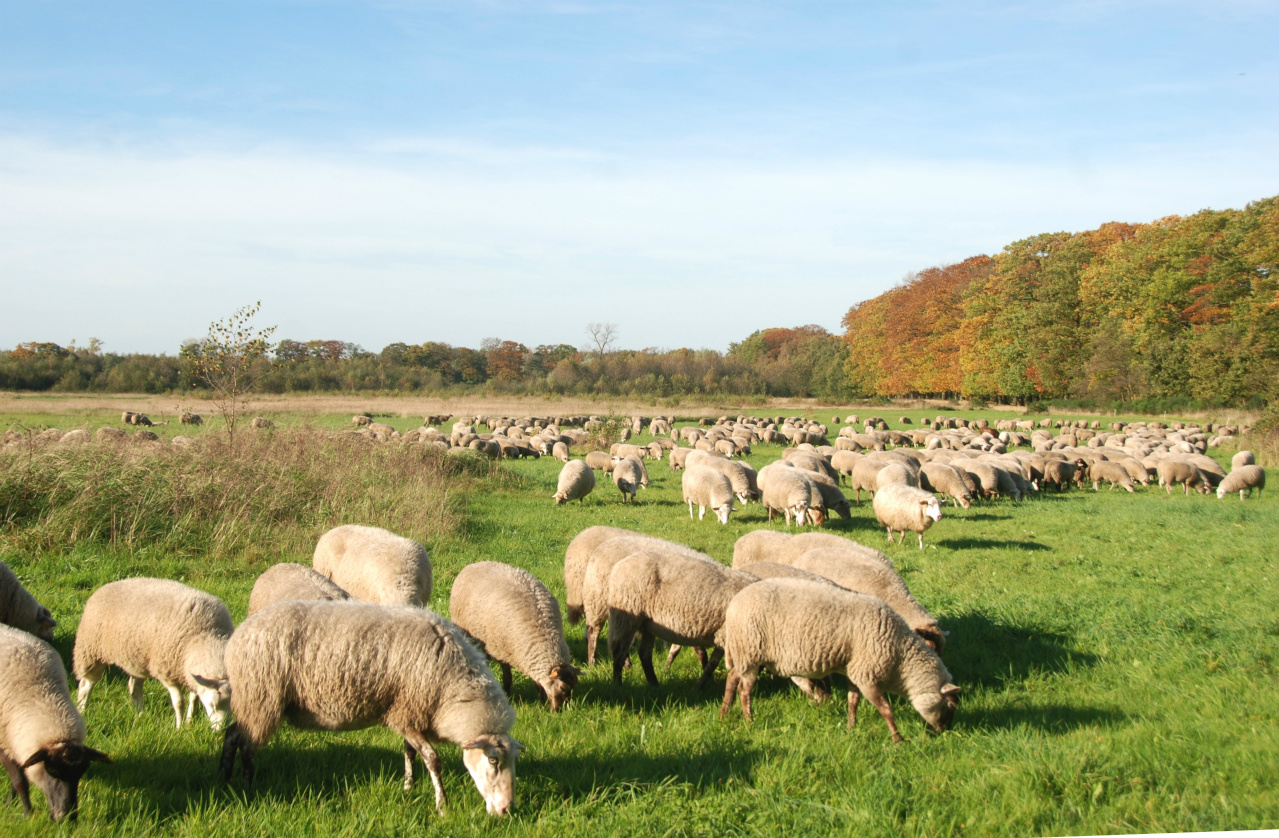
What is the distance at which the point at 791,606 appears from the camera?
528 cm

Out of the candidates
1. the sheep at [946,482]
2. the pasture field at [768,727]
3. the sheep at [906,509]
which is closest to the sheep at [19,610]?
the pasture field at [768,727]

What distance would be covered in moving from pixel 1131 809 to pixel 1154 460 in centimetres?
2337

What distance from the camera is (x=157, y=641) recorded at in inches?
200

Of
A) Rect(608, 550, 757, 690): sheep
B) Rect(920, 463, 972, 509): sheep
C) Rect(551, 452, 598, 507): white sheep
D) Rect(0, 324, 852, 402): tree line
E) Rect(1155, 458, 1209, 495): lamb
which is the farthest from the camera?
Rect(0, 324, 852, 402): tree line

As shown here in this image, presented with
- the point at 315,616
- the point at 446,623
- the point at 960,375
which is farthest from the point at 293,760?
the point at 960,375

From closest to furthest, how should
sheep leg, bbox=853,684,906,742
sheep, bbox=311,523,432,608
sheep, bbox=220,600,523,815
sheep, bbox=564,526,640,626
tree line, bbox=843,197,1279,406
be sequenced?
sheep, bbox=220,600,523,815, sheep leg, bbox=853,684,906,742, sheep, bbox=311,523,432,608, sheep, bbox=564,526,640,626, tree line, bbox=843,197,1279,406

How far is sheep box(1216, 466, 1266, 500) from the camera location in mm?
19766

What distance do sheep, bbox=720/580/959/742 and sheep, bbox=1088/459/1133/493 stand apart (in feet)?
64.5

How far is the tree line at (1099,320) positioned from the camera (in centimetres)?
4288

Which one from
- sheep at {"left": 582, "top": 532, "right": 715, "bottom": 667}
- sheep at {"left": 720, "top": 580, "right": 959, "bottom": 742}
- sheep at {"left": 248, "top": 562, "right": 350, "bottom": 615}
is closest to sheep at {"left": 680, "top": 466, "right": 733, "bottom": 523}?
sheep at {"left": 582, "top": 532, "right": 715, "bottom": 667}

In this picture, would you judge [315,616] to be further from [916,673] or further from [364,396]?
[364,396]

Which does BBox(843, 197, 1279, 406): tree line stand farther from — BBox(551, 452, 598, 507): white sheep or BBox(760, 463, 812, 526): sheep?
BBox(551, 452, 598, 507): white sheep

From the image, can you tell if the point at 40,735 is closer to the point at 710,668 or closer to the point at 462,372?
the point at 710,668

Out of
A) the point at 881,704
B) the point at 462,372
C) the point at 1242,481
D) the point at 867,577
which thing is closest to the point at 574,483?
the point at 867,577
